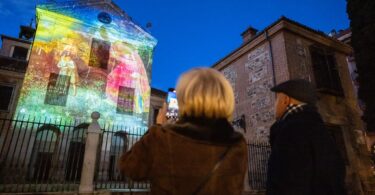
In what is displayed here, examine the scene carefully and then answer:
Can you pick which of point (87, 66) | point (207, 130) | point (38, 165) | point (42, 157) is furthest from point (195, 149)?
point (87, 66)

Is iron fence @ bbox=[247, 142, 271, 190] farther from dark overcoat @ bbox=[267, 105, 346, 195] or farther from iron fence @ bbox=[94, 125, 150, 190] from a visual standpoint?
dark overcoat @ bbox=[267, 105, 346, 195]

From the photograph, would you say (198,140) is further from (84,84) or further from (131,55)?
Result: (131,55)

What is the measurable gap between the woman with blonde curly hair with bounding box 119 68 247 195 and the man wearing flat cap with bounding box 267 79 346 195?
610 mm

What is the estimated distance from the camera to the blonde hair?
4.59 ft

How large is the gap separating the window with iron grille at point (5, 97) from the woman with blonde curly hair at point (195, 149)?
18511 millimetres

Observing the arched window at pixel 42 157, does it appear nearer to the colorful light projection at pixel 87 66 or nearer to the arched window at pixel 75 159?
the arched window at pixel 75 159

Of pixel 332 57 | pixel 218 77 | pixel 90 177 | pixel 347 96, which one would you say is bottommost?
pixel 90 177

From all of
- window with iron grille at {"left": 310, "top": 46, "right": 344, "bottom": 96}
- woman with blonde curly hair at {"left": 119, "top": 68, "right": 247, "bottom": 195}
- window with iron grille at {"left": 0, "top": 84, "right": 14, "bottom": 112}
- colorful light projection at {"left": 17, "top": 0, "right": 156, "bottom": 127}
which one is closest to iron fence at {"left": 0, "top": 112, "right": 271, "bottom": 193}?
colorful light projection at {"left": 17, "top": 0, "right": 156, "bottom": 127}

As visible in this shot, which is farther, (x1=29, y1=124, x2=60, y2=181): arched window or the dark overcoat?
(x1=29, y1=124, x2=60, y2=181): arched window

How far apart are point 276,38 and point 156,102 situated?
11581 millimetres

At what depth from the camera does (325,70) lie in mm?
11656

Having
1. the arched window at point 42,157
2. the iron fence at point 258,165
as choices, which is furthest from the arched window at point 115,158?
the iron fence at point 258,165

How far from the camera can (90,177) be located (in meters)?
5.93

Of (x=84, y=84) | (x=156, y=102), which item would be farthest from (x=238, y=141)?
(x=156, y=102)
